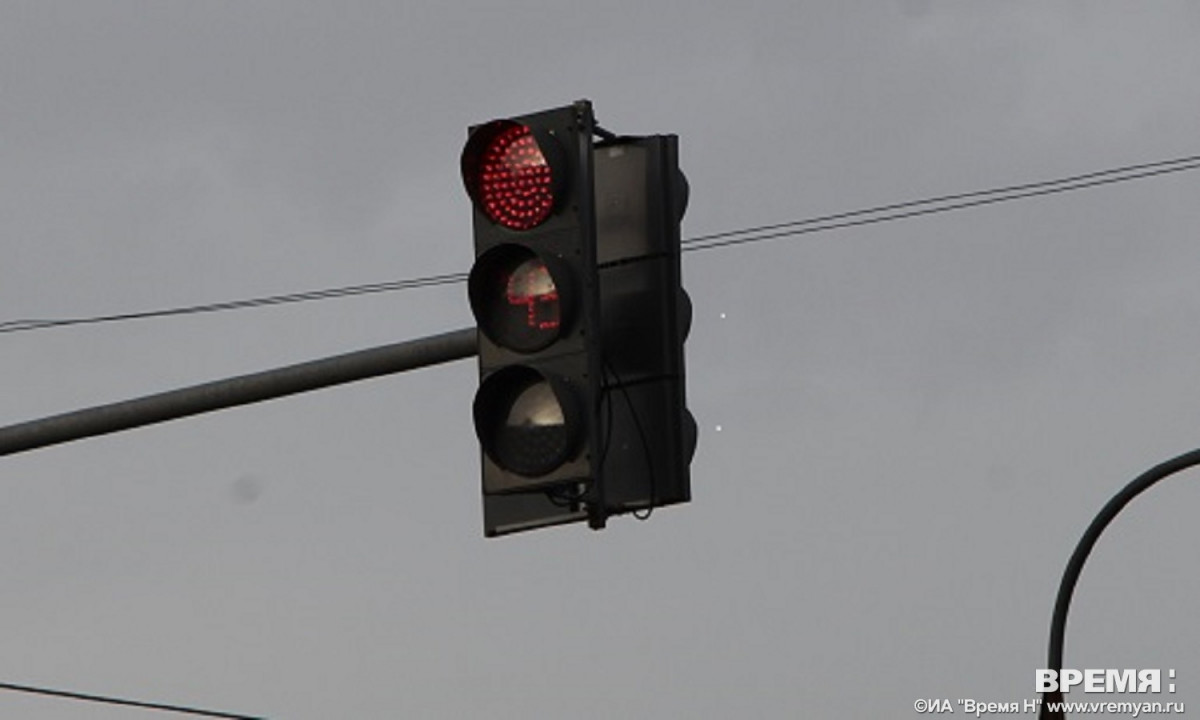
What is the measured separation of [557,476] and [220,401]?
195 centimetres

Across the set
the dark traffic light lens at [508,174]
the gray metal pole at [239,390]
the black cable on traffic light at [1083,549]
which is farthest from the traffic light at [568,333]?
the black cable on traffic light at [1083,549]

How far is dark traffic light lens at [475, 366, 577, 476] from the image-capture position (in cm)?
745

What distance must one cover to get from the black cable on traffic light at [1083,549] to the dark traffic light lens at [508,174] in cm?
914

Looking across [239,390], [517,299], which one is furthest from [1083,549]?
[517,299]

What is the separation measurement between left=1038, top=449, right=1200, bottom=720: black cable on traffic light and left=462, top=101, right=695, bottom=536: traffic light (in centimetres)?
873

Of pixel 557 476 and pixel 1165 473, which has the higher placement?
pixel 1165 473

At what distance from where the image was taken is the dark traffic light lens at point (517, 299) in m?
7.54

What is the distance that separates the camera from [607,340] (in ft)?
26.0

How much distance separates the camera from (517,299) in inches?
301

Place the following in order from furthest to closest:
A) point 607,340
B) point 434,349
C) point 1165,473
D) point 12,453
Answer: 1. point 1165,473
2. point 12,453
3. point 434,349
4. point 607,340

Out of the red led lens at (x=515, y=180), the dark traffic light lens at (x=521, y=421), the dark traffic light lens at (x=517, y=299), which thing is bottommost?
the dark traffic light lens at (x=521, y=421)

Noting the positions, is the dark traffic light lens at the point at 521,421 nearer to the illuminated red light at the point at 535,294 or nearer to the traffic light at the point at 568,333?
the traffic light at the point at 568,333

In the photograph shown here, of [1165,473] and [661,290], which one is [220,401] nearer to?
[661,290]

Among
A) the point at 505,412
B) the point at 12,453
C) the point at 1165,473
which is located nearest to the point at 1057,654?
the point at 1165,473
